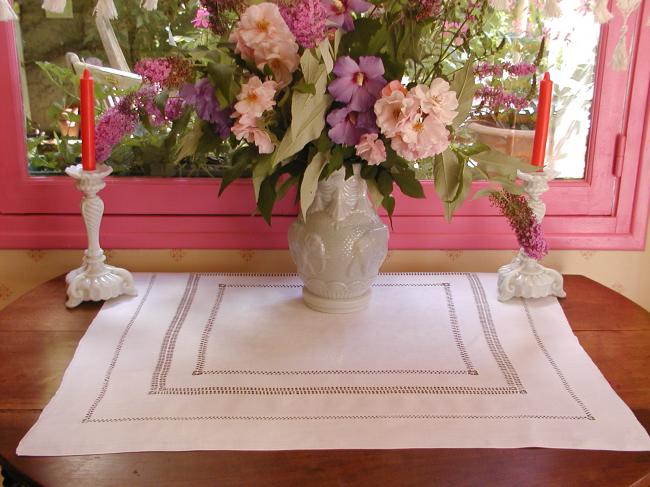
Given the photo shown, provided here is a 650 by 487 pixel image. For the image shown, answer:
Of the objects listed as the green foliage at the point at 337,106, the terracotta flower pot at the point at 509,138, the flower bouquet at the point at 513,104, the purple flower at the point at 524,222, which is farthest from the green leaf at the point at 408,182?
the terracotta flower pot at the point at 509,138

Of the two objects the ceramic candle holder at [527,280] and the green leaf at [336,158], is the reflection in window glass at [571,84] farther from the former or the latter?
the green leaf at [336,158]

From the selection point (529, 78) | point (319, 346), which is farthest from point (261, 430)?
point (529, 78)

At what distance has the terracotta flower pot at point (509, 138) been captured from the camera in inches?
60.9

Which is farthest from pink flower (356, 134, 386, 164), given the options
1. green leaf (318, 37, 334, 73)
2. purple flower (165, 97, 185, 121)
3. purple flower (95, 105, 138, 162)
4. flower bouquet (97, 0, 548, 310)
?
purple flower (95, 105, 138, 162)

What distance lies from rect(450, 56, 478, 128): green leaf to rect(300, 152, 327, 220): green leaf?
0.67 feet

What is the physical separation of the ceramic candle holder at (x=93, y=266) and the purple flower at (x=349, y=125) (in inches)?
18.8

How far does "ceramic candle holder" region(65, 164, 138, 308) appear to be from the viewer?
4.33 ft

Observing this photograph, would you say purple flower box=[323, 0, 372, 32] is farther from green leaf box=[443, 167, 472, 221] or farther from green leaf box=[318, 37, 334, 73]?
green leaf box=[443, 167, 472, 221]

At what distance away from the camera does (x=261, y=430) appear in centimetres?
99

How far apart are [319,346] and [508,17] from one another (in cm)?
75

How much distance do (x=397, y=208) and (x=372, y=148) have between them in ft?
1.61

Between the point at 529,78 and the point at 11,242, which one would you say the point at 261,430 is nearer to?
the point at 11,242

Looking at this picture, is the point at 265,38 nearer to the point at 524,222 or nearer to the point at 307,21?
the point at 307,21

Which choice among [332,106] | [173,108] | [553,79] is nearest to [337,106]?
[332,106]
